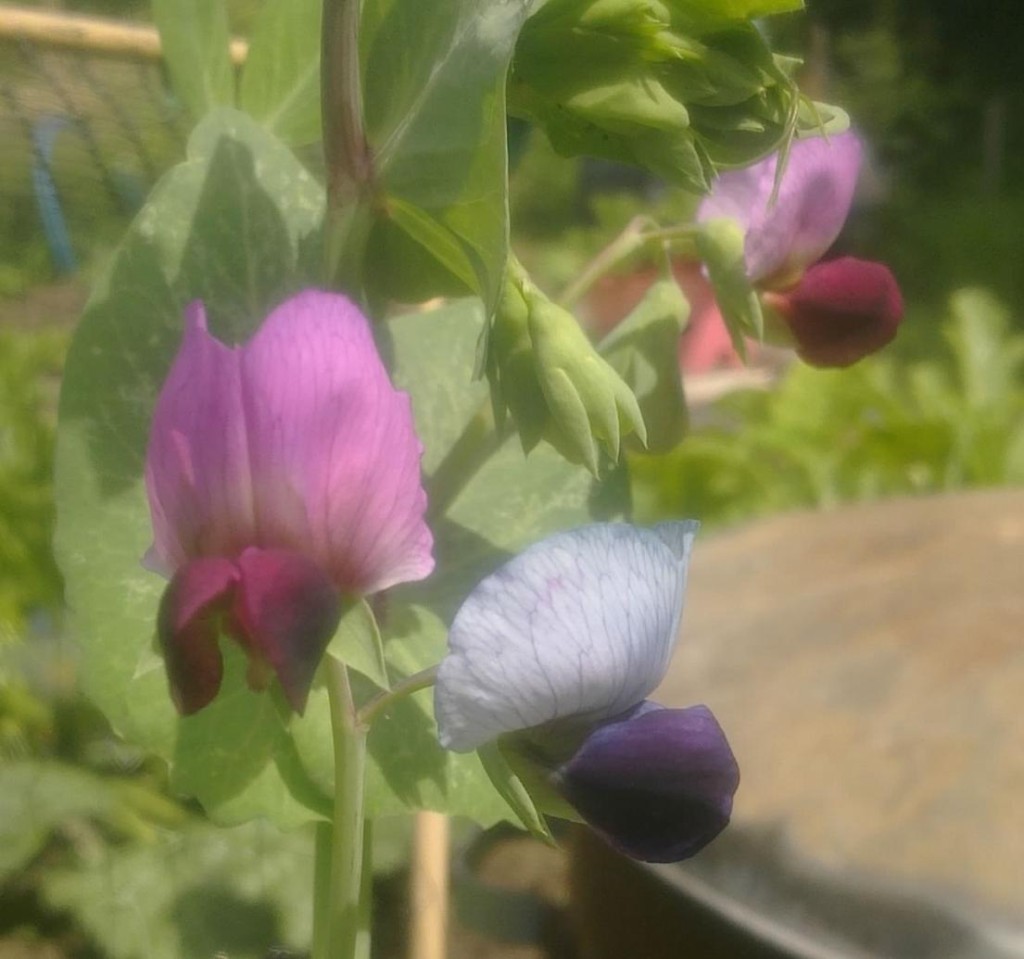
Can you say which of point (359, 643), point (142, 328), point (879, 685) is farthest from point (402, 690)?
point (879, 685)

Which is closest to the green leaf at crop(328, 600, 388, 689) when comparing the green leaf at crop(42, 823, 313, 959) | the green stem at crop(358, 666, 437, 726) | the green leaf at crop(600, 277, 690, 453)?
the green stem at crop(358, 666, 437, 726)

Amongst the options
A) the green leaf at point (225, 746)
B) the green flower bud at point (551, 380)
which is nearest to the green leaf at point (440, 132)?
the green flower bud at point (551, 380)

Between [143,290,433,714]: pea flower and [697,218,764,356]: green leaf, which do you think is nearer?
[143,290,433,714]: pea flower

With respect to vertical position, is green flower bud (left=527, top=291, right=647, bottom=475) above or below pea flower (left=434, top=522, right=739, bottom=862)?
above

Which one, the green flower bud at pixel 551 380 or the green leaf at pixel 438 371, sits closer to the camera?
the green flower bud at pixel 551 380

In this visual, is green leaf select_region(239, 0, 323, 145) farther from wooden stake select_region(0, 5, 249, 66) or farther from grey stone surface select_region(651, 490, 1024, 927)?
grey stone surface select_region(651, 490, 1024, 927)

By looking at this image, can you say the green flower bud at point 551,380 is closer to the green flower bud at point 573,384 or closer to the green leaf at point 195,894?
the green flower bud at point 573,384

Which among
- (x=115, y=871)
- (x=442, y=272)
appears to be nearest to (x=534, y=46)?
(x=442, y=272)
